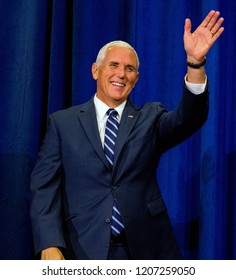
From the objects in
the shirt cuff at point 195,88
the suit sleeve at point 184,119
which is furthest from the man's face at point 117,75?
the shirt cuff at point 195,88

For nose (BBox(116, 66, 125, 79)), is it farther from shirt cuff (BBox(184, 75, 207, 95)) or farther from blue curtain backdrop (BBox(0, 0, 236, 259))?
blue curtain backdrop (BBox(0, 0, 236, 259))

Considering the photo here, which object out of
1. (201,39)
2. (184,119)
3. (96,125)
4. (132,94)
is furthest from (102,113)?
(132,94)

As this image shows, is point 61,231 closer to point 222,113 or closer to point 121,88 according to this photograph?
point 121,88

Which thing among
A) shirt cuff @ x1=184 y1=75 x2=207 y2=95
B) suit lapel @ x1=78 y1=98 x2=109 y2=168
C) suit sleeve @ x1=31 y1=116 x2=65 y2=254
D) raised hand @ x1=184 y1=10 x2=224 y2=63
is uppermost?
raised hand @ x1=184 y1=10 x2=224 y2=63

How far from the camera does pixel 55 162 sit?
168 cm

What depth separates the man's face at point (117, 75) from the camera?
5.88ft

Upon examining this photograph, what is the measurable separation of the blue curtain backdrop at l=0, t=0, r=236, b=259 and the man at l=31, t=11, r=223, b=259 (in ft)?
1.51

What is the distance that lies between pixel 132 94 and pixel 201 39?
75cm

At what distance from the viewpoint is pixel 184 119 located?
5.39ft

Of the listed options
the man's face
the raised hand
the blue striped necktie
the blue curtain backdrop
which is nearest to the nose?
the man's face

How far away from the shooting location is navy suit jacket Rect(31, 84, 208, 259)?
1619mm

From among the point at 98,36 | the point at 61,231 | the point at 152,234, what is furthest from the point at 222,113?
the point at 61,231

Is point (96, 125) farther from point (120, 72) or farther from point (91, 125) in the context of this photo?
point (120, 72)
